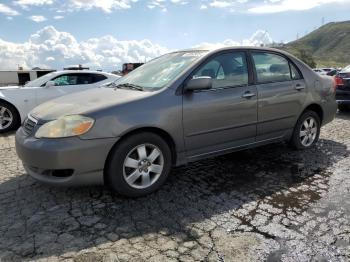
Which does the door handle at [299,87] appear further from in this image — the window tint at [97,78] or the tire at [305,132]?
the window tint at [97,78]

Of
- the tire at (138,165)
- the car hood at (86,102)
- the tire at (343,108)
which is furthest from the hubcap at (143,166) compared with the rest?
the tire at (343,108)

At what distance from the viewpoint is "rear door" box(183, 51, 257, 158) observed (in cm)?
414

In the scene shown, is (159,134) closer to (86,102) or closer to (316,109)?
(86,102)

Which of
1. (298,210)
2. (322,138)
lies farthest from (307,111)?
(298,210)

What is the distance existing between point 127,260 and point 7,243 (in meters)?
1.08

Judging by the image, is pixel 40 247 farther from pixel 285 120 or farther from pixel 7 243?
pixel 285 120

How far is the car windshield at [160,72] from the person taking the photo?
4.19m

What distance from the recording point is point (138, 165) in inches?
150

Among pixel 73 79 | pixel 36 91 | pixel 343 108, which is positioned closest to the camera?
pixel 36 91

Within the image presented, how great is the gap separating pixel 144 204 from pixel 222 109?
4.92ft

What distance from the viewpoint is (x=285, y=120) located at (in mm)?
5191

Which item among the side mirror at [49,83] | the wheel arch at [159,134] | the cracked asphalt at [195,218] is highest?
the side mirror at [49,83]

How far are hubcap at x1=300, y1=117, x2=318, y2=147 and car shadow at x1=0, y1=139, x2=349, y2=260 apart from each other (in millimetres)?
555

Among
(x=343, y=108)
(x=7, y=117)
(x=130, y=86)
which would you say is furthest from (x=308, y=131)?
(x=7, y=117)
